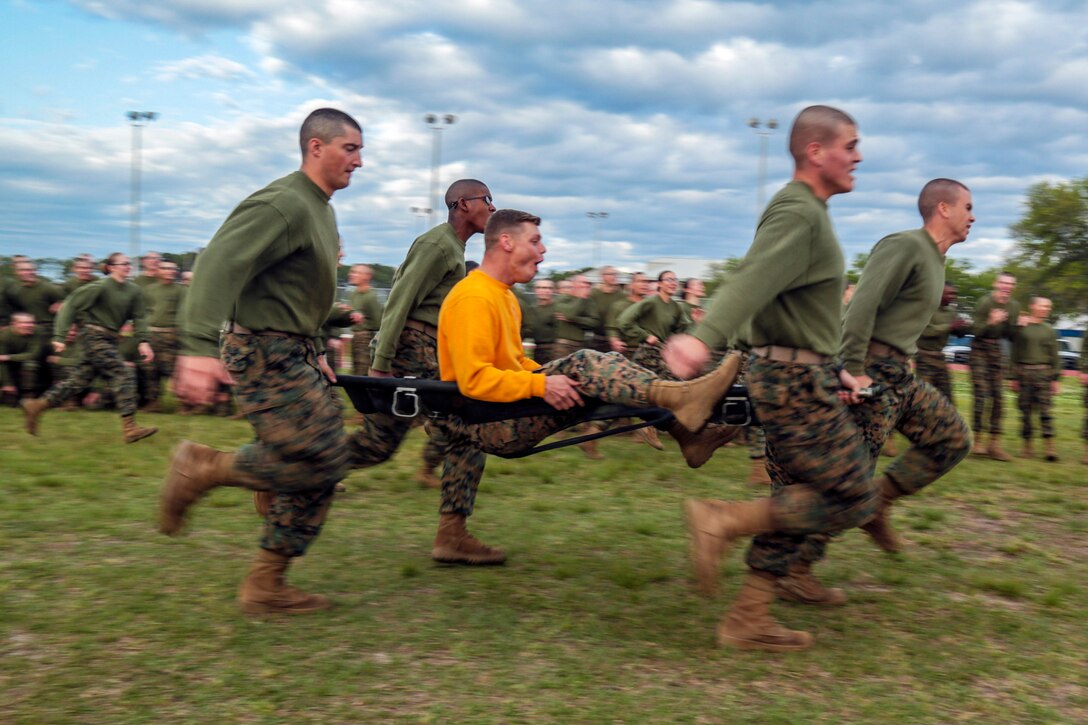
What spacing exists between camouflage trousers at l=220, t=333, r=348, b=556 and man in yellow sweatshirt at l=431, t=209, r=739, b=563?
0.66m

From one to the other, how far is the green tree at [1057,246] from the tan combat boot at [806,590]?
4303 centimetres

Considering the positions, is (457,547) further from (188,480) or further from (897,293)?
(897,293)

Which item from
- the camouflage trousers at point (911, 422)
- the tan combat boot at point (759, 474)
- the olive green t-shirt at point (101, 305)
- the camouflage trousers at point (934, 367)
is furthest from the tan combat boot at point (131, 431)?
the camouflage trousers at point (934, 367)

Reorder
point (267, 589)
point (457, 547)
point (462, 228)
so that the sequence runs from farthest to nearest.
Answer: point (462, 228) → point (457, 547) → point (267, 589)

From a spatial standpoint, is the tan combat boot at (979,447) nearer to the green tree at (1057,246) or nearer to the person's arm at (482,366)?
the person's arm at (482,366)

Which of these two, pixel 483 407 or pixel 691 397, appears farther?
pixel 483 407

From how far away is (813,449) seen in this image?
412 cm

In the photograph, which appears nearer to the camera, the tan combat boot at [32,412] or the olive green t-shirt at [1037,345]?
→ the tan combat boot at [32,412]

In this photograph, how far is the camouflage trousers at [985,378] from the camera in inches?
473

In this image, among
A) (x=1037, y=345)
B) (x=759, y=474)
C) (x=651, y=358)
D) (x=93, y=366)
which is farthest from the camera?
(x=651, y=358)

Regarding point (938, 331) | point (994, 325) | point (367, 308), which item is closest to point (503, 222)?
point (938, 331)

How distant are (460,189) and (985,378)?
8.51 m

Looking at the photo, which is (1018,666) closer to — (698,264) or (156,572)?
(156,572)

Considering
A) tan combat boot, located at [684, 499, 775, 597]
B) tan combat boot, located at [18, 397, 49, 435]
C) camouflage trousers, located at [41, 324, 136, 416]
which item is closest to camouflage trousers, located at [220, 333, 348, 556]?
tan combat boot, located at [684, 499, 775, 597]
